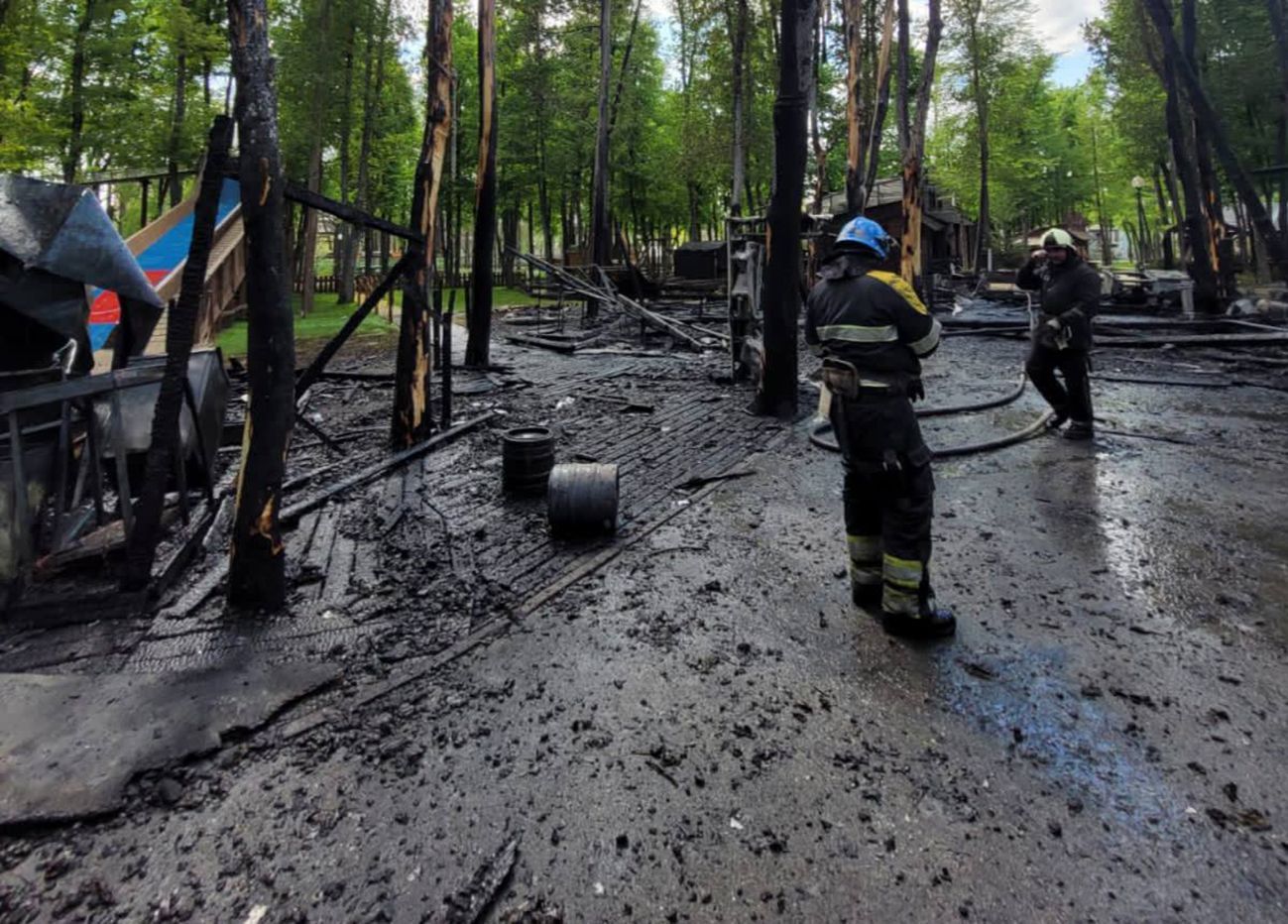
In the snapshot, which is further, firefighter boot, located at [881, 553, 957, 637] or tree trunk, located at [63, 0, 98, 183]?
tree trunk, located at [63, 0, 98, 183]

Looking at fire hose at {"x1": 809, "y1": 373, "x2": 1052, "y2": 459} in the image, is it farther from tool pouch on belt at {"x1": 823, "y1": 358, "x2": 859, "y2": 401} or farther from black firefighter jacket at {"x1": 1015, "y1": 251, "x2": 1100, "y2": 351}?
tool pouch on belt at {"x1": 823, "y1": 358, "x2": 859, "y2": 401}

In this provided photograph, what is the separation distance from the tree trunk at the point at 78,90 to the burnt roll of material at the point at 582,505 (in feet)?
59.1

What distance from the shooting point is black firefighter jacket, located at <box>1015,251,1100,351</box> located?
651 cm

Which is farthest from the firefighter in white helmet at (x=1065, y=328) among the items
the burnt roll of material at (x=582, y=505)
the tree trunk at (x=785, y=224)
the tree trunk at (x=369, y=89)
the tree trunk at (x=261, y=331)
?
the tree trunk at (x=369, y=89)

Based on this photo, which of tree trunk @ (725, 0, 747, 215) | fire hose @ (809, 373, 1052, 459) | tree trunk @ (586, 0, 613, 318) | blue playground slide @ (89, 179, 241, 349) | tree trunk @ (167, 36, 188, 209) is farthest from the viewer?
tree trunk @ (725, 0, 747, 215)

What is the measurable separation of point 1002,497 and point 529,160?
32104mm

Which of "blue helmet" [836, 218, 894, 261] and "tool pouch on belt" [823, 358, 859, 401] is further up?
"blue helmet" [836, 218, 894, 261]

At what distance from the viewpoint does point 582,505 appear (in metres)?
4.68

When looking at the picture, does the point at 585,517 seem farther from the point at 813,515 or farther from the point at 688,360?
the point at 688,360

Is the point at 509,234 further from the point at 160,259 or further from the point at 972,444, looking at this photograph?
the point at 972,444

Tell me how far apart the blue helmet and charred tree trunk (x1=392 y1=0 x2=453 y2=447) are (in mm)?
4357

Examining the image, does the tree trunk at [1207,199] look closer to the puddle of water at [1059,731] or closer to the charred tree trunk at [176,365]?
the puddle of water at [1059,731]

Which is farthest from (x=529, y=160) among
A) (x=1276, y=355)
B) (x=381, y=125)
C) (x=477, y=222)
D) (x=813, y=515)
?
(x=813, y=515)

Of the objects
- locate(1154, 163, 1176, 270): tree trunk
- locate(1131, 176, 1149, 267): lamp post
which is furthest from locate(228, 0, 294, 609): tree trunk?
locate(1154, 163, 1176, 270): tree trunk
